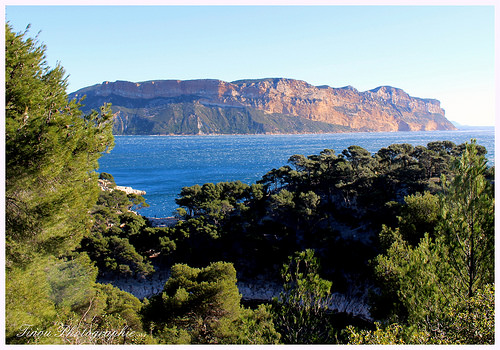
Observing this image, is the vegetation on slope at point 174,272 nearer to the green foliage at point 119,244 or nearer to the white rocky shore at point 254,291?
the white rocky shore at point 254,291

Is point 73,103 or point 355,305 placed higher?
point 73,103

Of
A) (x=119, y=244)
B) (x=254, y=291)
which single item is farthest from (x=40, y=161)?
(x=119, y=244)

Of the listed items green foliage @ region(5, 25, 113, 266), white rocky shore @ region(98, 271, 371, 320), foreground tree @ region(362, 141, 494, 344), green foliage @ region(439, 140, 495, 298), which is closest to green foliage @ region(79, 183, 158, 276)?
white rocky shore @ region(98, 271, 371, 320)

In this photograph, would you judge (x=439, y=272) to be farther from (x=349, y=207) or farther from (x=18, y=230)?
(x=349, y=207)

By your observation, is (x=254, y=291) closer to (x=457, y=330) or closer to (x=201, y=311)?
(x=201, y=311)

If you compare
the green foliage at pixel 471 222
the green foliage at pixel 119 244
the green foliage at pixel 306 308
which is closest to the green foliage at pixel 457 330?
the green foliage at pixel 471 222

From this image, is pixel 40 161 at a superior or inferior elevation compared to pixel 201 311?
superior

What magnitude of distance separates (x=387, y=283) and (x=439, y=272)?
2.85 meters

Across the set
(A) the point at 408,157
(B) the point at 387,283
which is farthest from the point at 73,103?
(A) the point at 408,157

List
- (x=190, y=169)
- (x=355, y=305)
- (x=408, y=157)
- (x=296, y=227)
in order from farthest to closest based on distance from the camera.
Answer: (x=190, y=169), (x=408, y=157), (x=296, y=227), (x=355, y=305)

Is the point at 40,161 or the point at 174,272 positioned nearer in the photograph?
the point at 40,161

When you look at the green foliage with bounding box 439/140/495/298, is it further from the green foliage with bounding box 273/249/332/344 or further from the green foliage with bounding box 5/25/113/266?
the green foliage with bounding box 5/25/113/266

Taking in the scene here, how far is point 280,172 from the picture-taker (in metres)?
34.4

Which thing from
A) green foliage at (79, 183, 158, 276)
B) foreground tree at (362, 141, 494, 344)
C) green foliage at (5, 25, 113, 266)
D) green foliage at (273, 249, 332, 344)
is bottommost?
green foliage at (79, 183, 158, 276)
